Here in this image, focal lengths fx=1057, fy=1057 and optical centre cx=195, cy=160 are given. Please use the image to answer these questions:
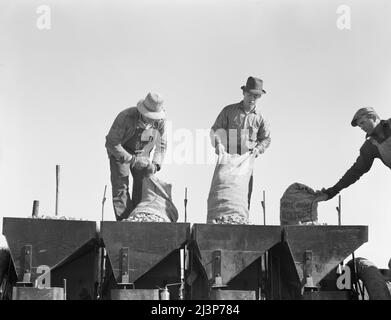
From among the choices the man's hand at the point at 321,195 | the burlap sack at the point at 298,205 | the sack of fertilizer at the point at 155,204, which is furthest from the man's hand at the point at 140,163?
the man's hand at the point at 321,195

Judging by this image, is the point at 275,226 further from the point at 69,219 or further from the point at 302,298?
the point at 69,219

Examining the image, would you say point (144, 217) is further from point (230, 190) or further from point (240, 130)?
point (240, 130)

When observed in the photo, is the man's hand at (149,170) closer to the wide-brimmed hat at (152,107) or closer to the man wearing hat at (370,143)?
the wide-brimmed hat at (152,107)

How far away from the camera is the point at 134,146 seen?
638 inches

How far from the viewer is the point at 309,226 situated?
554 inches

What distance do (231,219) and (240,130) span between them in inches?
85.3

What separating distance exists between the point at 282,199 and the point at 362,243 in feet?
5.05

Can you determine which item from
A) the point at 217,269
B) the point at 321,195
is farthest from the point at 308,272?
the point at 321,195

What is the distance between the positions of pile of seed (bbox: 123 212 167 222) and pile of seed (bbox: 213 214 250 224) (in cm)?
82

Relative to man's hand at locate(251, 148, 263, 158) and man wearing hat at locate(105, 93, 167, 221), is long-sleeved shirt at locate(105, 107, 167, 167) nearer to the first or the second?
man wearing hat at locate(105, 93, 167, 221)

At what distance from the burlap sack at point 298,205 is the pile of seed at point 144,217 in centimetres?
175

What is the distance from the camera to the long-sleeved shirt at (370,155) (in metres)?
15.3
